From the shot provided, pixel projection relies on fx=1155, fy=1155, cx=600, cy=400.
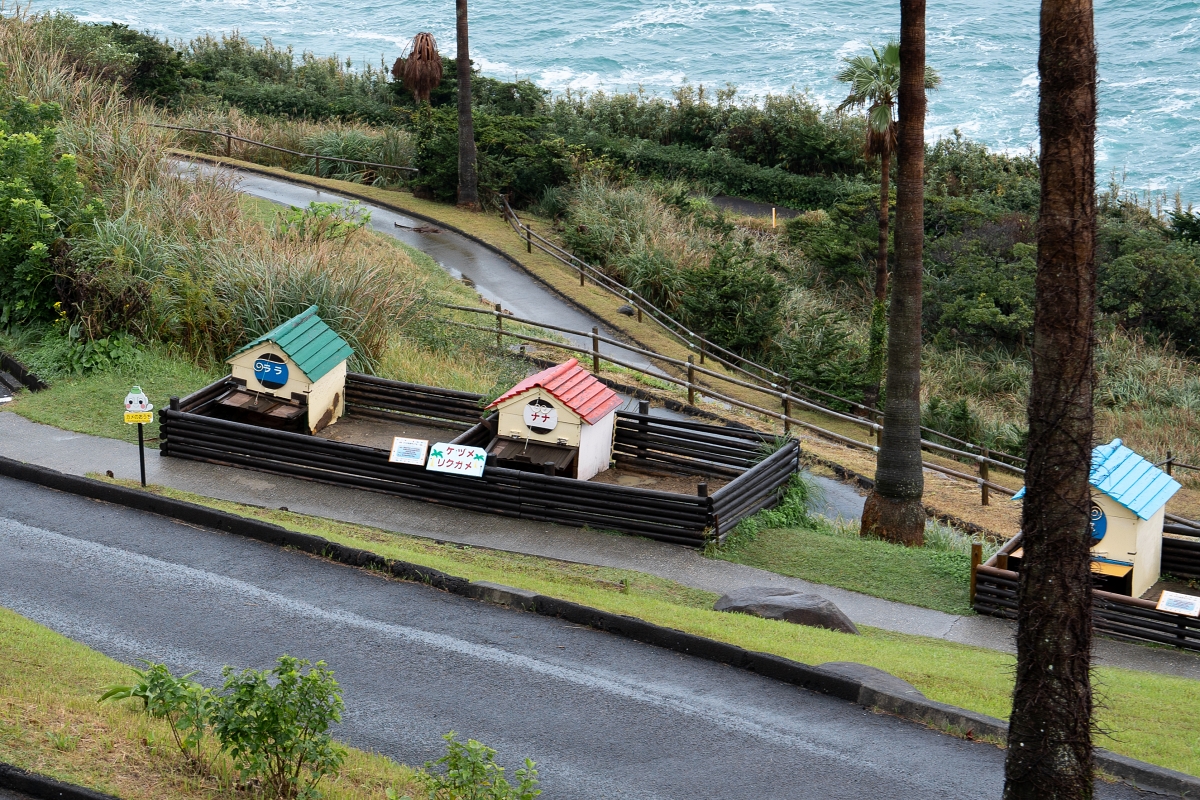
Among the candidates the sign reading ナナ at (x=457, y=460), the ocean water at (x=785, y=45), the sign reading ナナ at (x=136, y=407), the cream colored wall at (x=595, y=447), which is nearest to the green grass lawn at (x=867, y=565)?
the cream colored wall at (x=595, y=447)

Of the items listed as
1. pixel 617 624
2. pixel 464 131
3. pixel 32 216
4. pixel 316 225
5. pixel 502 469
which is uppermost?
pixel 464 131

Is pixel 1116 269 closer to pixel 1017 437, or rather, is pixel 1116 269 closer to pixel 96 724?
pixel 1017 437

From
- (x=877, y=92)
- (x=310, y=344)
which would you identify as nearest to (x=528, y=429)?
(x=310, y=344)

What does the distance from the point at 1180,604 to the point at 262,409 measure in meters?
11.7

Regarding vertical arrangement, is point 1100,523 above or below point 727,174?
below

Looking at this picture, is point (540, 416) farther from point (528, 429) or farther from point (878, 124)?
point (878, 124)

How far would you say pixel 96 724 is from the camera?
24.9 feet

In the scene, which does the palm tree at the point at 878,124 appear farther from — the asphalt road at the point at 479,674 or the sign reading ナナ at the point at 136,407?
the sign reading ナナ at the point at 136,407

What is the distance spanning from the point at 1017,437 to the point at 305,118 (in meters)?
30.4

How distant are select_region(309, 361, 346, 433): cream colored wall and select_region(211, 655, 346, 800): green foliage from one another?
979cm

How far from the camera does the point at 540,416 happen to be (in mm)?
15211

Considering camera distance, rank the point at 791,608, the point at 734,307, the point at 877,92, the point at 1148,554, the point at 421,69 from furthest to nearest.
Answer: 1. the point at 421,69
2. the point at 734,307
3. the point at 877,92
4. the point at 1148,554
5. the point at 791,608

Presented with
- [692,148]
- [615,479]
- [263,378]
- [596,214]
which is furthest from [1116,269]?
[263,378]

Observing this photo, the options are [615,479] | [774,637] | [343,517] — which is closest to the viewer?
[774,637]
